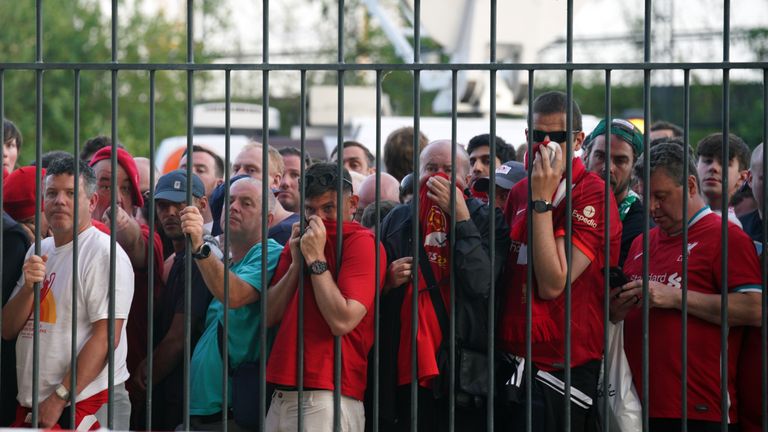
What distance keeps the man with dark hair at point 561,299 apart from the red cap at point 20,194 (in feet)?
7.95

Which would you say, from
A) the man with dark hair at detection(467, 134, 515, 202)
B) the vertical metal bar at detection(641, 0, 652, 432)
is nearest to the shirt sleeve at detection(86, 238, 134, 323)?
the vertical metal bar at detection(641, 0, 652, 432)

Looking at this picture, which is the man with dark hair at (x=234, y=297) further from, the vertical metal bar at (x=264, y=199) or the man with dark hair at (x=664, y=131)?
the man with dark hair at (x=664, y=131)

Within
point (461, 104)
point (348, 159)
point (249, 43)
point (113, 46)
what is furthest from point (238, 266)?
point (249, 43)

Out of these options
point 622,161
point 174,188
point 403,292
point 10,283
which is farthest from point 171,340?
point 622,161

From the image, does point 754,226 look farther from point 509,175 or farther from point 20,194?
point 20,194

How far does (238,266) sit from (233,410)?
63 cm

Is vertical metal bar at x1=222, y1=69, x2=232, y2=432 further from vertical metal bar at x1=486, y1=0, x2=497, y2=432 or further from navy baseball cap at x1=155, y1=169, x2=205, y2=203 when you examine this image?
navy baseball cap at x1=155, y1=169, x2=205, y2=203

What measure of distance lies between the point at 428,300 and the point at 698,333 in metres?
1.08

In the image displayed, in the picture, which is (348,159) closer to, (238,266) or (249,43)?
(238,266)

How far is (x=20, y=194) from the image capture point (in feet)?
19.5

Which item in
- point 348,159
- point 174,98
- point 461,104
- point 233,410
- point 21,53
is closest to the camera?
point 233,410

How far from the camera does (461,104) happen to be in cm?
1554

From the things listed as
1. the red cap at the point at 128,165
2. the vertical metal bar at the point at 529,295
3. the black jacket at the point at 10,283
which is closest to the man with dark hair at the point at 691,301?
the vertical metal bar at the point at 529,295

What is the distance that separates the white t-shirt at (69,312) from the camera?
514cm
